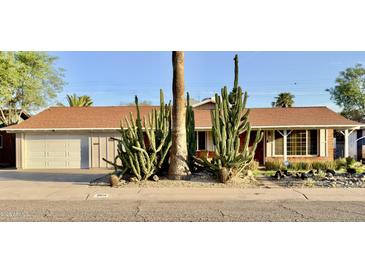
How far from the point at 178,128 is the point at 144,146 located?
1.52 metres

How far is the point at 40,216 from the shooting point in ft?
22.6

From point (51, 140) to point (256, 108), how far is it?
47.4 feet

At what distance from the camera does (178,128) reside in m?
12.2

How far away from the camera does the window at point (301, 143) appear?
19531mm

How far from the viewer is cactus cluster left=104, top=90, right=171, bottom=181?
1182 cm

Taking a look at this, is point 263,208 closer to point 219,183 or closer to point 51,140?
point 219,183

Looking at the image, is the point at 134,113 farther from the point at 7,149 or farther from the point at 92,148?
the point at 7,149

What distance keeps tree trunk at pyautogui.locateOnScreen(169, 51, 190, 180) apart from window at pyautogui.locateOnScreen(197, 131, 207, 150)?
309 inches

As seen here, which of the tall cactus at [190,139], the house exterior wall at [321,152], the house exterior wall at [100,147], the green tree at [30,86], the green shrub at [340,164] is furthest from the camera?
the green tree at [30,86]

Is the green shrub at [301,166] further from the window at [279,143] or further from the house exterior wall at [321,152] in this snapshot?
the window at [279,143]

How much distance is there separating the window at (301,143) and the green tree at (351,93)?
25961mm

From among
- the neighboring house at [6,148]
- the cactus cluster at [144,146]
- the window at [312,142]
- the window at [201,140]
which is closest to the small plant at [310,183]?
the cactus cluster at [144,146]

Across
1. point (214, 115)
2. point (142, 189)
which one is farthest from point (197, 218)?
point (214, 115)

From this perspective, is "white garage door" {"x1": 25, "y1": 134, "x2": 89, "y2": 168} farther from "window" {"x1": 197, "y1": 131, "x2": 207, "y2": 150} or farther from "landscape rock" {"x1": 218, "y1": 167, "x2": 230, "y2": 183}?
"landscape rock" {"x1": 218, "y1": 167, "x2": 230, "y2": 183}
